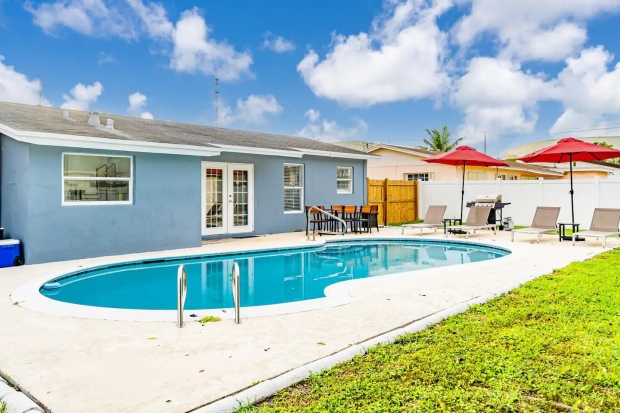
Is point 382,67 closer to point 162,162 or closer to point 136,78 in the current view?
point 136,78

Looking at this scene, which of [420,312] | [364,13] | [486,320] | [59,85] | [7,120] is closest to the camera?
[486,320]

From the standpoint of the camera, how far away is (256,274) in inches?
379

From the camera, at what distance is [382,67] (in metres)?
26.1

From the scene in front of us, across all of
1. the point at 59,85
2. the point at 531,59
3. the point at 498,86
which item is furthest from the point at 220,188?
the point at 531,59

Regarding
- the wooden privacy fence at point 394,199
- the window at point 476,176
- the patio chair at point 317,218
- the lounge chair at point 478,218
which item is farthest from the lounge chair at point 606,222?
the window at point 476,176

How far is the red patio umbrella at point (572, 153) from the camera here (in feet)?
43.5

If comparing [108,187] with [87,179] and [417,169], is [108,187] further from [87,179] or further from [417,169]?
[417,169]

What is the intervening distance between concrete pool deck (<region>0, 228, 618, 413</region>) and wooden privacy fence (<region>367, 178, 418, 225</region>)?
12.1m

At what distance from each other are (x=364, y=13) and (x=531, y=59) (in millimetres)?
12797

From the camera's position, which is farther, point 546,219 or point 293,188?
point 293,188

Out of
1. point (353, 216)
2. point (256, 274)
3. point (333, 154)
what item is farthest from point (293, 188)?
point (256, 274)

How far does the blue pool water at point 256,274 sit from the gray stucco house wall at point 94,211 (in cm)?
114

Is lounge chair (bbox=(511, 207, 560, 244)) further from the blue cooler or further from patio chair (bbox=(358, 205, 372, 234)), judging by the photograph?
the blue cooler

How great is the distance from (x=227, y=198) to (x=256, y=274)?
18.8 ft
